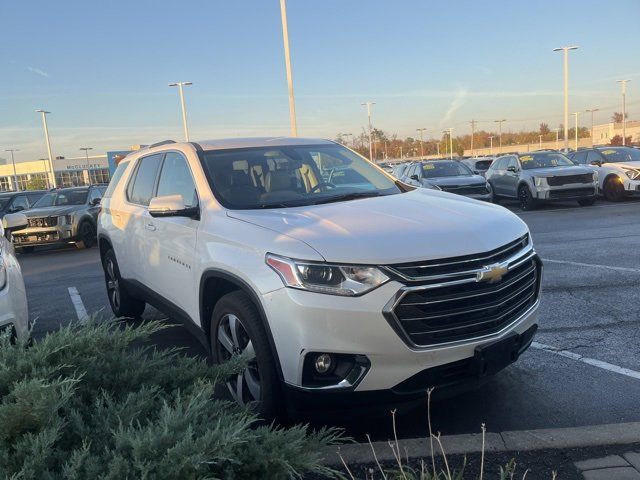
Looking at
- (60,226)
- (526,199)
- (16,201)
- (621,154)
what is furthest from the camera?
(16,201)

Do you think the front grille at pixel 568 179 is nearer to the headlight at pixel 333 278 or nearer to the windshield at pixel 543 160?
the windshield at pixel 543 160

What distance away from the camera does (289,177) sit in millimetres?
4477

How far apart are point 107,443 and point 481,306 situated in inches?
78.2

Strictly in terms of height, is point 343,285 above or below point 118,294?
above

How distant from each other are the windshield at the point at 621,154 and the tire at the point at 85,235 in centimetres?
1564

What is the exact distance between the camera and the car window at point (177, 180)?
14.3 feet

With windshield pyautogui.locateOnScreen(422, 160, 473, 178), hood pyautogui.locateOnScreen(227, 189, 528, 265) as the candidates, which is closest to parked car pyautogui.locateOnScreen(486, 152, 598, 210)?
windshield pyautogui.locateOnScreen(422, 160, 473, 178)

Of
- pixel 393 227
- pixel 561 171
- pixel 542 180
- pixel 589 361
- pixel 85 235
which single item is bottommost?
pixel 589 361

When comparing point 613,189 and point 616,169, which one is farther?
point 613,189

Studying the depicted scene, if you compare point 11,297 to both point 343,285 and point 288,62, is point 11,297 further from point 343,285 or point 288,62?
point 288,62

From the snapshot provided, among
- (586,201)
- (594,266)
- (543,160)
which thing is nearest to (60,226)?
(594,266)

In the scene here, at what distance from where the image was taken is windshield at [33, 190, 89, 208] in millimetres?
15930

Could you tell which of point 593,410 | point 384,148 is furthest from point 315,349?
point 384,148

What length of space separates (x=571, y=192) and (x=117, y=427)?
16062 millimetres
